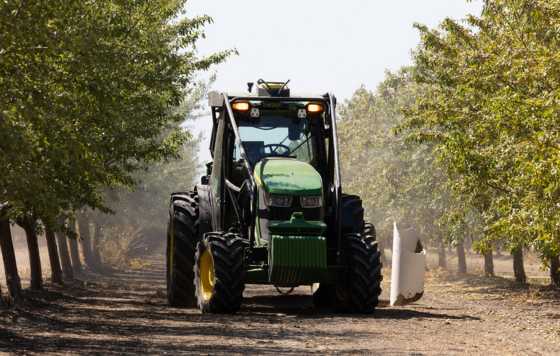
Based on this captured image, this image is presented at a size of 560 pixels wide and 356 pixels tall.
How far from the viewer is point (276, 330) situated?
49.5 feet

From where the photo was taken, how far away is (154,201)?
303 ft

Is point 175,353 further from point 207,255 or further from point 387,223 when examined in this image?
point 387,223

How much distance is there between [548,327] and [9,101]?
Result: 30.5ft

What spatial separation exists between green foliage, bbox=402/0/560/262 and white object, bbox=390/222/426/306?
2.17 metres

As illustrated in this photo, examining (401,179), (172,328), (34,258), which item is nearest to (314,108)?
(172,328)

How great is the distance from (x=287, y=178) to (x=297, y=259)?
1.51m

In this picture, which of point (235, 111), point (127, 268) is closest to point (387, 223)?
point (127, 268)

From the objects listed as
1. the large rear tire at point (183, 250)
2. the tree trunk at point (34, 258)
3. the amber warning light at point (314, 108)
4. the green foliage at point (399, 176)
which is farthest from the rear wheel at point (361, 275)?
the green foliage at point (399, 176)

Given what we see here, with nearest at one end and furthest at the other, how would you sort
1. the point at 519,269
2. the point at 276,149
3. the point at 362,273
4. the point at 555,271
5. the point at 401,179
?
the point at 362,273, the point at 276,149, the point at 555,271, the point at 519,269, the point at 401,179

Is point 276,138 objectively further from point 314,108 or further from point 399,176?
point 399,176

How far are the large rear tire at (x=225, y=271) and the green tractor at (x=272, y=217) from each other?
16mm

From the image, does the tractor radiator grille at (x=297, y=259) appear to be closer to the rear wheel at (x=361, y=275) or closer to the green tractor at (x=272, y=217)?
the green tractor at (x=272, y=217)

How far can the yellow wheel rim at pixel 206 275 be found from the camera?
17.5 meters

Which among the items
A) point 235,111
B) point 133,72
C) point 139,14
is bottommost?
point 235,111
